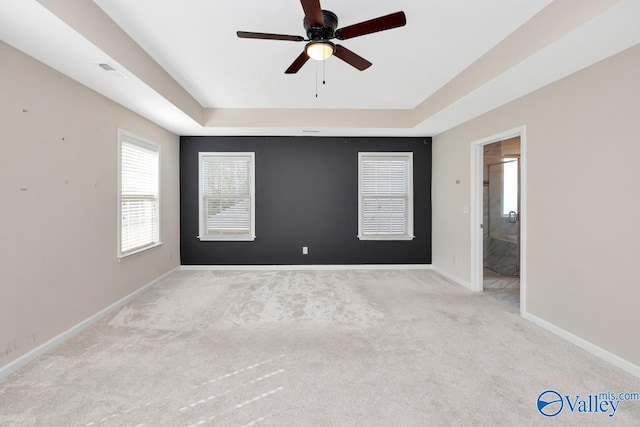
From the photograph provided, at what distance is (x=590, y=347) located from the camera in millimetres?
2424

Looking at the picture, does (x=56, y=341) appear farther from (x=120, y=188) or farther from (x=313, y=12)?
(x=313, y=12)

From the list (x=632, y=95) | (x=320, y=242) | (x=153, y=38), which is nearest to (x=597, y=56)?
(x=632, y=95)

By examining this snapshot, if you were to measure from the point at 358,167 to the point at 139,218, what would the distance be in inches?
139

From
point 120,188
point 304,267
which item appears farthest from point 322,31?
point 304,267

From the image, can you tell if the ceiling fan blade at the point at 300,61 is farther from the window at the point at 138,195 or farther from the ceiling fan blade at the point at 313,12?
the window at the point at 138,195

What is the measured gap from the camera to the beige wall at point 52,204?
2156 millimetres

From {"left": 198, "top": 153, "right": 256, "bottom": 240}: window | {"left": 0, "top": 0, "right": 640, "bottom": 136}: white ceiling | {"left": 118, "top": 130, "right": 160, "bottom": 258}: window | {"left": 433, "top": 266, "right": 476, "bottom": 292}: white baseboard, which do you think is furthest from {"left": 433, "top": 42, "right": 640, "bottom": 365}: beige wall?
{"left": 118, "top": 130, "right": 160, "bottom": 258}: window

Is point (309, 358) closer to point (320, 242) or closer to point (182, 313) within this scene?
point (182, 313)

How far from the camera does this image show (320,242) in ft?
17.7

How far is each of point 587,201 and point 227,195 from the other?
4800 millimetres

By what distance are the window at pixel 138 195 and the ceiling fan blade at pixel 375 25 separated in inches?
115

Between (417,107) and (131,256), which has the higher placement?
(417,107)

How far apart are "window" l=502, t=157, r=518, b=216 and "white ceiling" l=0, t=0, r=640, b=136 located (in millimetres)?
1749

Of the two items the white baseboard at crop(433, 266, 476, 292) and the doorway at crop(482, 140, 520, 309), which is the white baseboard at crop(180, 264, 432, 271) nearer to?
the white baseboard at crop(433, 266, 476, 292)
